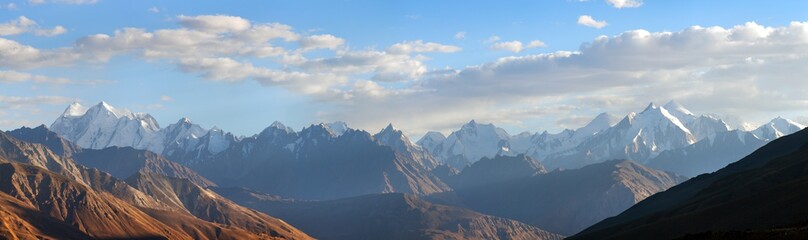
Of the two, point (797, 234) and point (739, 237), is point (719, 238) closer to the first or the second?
point (739, 237)

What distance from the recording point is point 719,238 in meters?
125

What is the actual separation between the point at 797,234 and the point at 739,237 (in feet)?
25.1

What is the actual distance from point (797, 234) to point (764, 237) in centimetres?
431

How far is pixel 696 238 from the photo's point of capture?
128250mm

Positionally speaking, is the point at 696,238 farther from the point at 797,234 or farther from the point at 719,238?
the point at 797,234

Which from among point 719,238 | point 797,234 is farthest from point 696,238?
point 797,234

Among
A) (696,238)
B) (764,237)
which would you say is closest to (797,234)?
(764,237)

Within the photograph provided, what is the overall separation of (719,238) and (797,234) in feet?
33.3

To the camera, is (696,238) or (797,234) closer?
(797,234)

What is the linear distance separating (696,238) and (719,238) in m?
3.96

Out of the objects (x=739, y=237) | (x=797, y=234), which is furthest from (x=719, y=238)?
(x=797, y=234)

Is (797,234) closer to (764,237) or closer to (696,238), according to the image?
(764,237)

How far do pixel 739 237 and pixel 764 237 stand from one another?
3363 mm

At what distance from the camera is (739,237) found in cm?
12369
